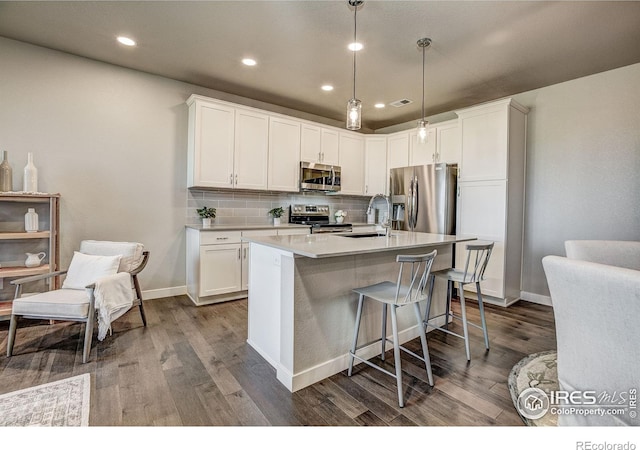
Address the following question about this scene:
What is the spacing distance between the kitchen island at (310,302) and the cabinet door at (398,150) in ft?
9.00

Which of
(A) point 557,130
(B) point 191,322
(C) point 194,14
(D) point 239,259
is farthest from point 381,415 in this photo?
(A) point 557,130

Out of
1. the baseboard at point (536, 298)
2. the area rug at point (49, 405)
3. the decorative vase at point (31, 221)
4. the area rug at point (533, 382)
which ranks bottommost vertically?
the area rug at point (49, 405)

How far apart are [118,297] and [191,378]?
105 centimetres

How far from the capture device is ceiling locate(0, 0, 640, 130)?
2459mm

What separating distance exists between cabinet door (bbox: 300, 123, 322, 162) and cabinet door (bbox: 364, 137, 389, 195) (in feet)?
3.38

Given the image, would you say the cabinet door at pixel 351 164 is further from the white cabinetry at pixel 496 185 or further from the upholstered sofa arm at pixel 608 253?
the upholstered sofa arm at pixel 608 253

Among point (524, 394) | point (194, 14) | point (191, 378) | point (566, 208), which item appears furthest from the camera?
point (566, 208)

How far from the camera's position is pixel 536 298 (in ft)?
12.9

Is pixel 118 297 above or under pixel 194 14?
under

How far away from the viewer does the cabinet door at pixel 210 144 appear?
3.74 metres

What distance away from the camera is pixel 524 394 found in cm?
196

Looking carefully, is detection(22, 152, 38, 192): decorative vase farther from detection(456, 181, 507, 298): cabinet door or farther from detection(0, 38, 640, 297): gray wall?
detection(456, 181, 507, 298): cabinet door

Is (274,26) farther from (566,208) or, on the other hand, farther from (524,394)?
(566,208)

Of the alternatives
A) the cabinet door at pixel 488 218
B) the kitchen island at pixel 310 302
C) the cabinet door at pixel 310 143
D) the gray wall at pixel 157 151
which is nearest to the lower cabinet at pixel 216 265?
the gray wall at pixel 157 151
